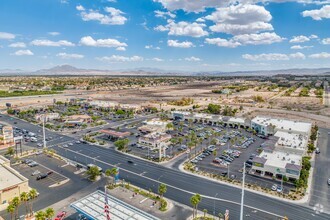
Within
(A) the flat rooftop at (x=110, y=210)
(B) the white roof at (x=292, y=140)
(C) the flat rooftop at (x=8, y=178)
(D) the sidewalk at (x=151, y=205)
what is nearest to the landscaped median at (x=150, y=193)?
(D) the sidewalk at (x=151, y=205)

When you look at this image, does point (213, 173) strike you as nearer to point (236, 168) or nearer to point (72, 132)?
point (236, 168)

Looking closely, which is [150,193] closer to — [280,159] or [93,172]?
[93,172]

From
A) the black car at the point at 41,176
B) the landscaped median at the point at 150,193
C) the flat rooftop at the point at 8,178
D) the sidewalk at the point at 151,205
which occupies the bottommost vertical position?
the sidewalk at the point at 151,205

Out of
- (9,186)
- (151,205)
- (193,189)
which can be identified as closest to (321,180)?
(193,189)

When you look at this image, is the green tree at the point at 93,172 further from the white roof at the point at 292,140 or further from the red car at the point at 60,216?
the white roof at the point at 292,140

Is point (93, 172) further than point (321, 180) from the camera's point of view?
No

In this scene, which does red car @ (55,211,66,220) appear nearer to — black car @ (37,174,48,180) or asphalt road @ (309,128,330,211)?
black car @ (37,174,48,180)

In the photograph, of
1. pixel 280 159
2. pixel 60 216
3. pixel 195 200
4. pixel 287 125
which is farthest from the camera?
pixel 287 125
